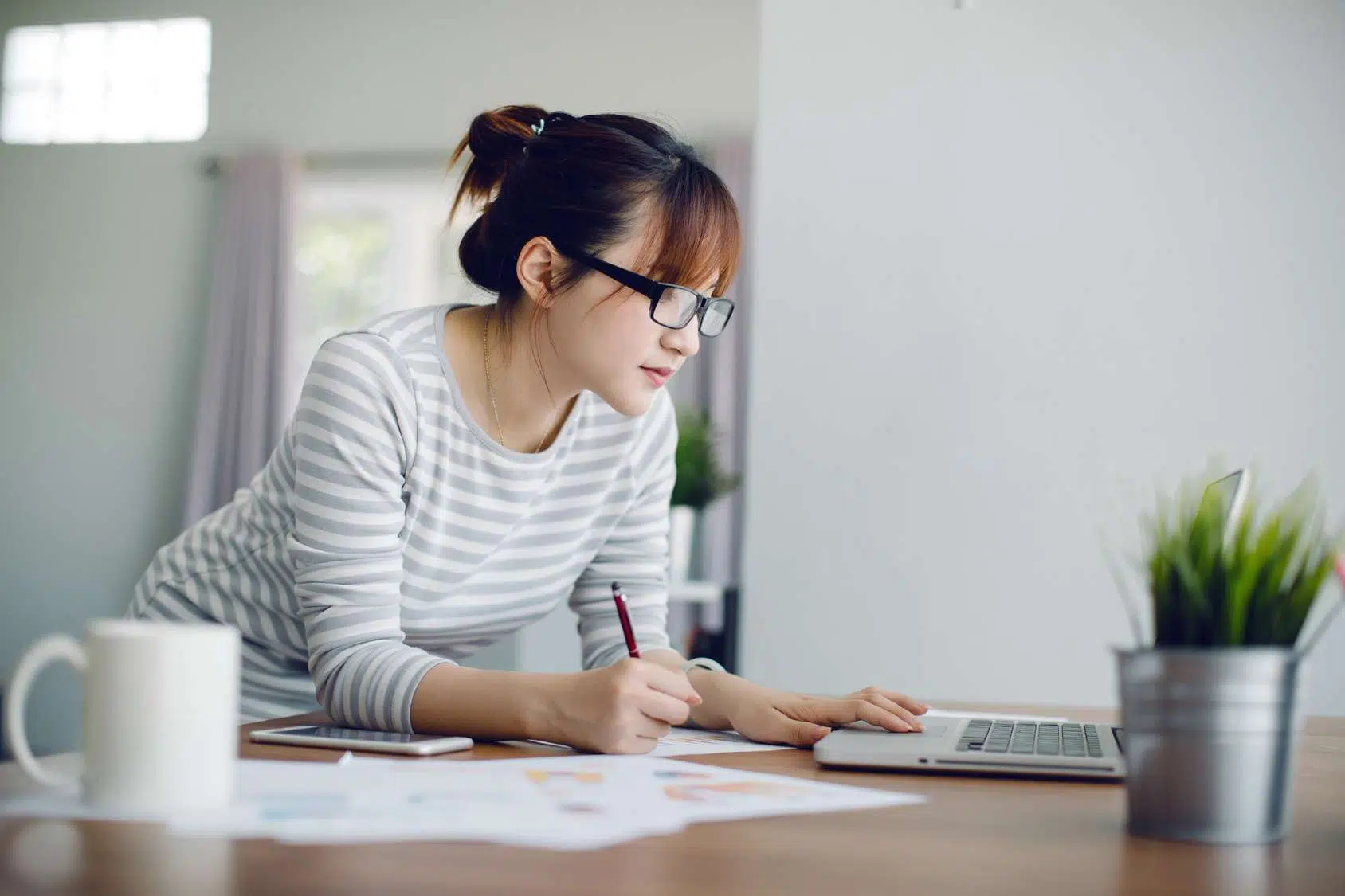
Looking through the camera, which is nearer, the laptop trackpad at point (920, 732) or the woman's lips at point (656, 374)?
the laptop trackpad at point (920, 732)

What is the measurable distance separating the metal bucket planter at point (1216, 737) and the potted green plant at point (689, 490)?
2877 millimetres

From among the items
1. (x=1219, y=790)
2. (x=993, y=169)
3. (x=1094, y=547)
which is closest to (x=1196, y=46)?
(x=993, y=169)

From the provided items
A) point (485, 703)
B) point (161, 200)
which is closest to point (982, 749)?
point (485, 703)

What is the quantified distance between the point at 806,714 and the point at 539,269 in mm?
549

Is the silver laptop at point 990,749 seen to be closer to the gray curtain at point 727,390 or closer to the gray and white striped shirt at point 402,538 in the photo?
the gray and white striped shirt at point 402,538

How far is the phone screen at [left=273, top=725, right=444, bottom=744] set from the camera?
0.90 meters

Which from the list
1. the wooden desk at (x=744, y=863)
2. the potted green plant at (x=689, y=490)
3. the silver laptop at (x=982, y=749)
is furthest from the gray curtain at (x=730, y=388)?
the wooden desk at (x=744, y=863)

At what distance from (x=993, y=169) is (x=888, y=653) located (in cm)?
86

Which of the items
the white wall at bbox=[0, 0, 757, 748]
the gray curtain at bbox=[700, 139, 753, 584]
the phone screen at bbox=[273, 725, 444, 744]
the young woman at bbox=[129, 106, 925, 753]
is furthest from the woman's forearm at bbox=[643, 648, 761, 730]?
the white wall at bbox=[0, 0, 757, 748]

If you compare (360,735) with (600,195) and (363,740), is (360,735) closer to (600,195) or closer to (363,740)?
(363,740)

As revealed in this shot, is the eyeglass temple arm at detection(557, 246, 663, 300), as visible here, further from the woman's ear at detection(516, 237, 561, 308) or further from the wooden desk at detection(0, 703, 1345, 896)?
the wooden desk at detection(0, 703, 1345, 896)

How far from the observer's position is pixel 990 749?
2.96 feet

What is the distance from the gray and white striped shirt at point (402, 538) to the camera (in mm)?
1096

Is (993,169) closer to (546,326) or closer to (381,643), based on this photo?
(546,326)
